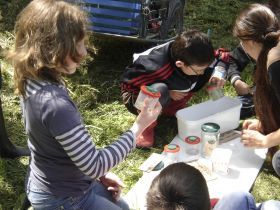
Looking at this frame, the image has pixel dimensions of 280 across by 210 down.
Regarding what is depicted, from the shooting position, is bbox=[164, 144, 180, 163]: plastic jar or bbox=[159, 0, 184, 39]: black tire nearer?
bbox=[164, 144, 180, 163]: plastic jar

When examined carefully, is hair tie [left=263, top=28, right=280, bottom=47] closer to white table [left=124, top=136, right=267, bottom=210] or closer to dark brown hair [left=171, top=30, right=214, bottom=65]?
dark brown hair [left=171, top=30, right=214, bottom=65]

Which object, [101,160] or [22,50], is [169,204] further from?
[22,50]

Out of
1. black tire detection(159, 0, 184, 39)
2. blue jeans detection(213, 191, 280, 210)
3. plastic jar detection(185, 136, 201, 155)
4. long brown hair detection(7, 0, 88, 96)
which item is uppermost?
long brown hair detection(7, 0, 88, 96)

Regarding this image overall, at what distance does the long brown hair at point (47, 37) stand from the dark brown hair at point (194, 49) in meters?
1.11

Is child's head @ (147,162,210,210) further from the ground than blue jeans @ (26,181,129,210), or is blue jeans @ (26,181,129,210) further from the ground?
child's head @ (147,162,210,210)

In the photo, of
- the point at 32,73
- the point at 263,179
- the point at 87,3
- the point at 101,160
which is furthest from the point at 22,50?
the point at 87,3

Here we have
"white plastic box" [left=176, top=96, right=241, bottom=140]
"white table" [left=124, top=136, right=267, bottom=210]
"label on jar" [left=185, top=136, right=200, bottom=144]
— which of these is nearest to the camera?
"white table" [left=124, top=136, right=267, bottom=210]

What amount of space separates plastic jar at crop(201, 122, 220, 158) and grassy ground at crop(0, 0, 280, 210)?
0.31m

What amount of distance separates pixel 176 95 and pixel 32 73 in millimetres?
1437

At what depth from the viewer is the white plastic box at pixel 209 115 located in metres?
2.68

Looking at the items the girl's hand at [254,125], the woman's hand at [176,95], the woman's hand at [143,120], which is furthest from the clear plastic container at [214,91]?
the woman's hand at [143,120]

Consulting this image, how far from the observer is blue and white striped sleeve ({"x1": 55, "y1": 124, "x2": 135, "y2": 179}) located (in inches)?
60.2

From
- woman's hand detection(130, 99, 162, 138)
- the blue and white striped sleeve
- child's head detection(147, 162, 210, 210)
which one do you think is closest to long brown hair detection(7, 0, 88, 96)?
the blue and white striped sleeve

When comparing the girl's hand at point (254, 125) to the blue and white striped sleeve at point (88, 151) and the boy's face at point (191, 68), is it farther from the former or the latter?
the blue and white striped sleeve at point (88, 151)
